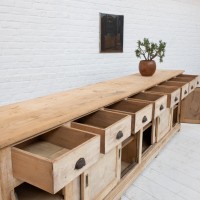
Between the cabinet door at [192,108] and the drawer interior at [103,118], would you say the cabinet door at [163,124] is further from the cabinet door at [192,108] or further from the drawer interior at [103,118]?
the drawer interior at [103,118]

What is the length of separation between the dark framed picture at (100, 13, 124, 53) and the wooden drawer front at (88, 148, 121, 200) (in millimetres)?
1806

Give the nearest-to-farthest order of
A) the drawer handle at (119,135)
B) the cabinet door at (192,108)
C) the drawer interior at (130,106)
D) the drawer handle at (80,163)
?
the drawer handle at (80,163) < the drawer handle at (119,135) < the drawer interior at (130,106) < the cabinet door at (192,108)

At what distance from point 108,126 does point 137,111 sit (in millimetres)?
304

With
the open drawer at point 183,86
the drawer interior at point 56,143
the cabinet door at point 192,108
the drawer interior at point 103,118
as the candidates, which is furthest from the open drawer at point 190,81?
the drawer interior at point 56,143

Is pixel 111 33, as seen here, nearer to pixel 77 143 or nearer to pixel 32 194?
pixel 77 143

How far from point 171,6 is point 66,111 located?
344 centimetres

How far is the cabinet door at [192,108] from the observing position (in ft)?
10.1

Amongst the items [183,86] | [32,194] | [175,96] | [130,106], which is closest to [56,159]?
[32,194]

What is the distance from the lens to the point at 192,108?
3.14 metres

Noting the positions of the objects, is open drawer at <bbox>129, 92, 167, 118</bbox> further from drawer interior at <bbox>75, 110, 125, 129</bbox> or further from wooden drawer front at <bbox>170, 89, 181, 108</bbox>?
drawer interior at <bbox>75, 110, 125, 129</bbox>

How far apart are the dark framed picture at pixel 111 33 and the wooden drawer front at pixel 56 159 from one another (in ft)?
6.56

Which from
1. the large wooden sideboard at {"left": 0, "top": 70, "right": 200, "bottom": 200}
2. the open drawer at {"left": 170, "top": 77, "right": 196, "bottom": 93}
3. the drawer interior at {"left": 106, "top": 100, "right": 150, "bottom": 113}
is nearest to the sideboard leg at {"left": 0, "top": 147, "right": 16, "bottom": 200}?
the large wooden sideboard at {"left": 0, "top": 70, "right": 200, "bottom": 200}

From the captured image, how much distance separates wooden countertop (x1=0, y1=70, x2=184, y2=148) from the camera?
1.03 metres

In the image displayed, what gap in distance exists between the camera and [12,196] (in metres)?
1.00
